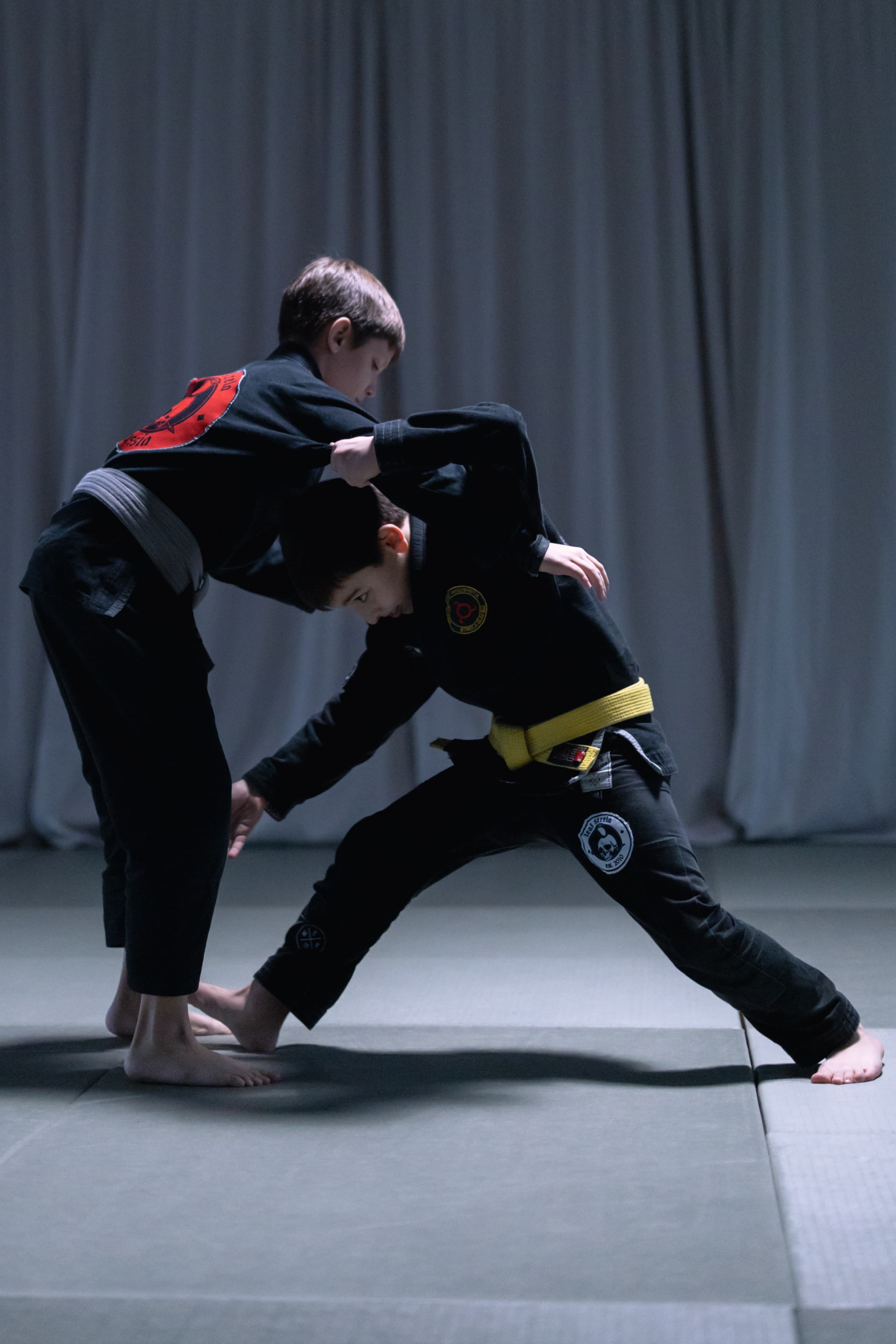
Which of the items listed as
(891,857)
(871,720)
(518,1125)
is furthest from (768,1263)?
(871,720)

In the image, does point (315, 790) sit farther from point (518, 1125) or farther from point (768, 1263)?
point (768, 1263)

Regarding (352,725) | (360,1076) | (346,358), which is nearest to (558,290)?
(346,358)

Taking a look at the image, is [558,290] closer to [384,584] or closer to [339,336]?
[339,336]

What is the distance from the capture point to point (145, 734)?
1.68 m

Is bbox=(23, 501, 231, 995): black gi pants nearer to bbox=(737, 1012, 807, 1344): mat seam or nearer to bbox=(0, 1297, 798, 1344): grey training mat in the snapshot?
bbox=(0, 1297, 798, 1344): grey training mat

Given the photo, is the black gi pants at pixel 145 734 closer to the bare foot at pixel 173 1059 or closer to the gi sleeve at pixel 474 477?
the bare foot at pixel 173 1059

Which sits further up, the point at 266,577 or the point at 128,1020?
the point at 266,577

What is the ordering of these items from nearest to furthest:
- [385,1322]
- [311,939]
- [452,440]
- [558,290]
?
[385,1322], [452,440], [311,939], [558,290]

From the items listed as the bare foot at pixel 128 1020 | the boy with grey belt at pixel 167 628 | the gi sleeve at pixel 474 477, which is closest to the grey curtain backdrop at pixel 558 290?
the bare foot at pixel 128 1020

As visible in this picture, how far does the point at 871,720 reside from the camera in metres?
3.83

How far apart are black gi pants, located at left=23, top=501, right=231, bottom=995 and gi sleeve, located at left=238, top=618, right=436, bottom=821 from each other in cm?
19

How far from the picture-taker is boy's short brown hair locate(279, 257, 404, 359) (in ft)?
6.02

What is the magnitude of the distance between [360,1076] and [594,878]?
40 centimetres

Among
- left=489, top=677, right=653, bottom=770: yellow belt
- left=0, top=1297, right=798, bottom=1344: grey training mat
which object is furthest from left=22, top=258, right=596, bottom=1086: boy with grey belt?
left=0, top=1297, right=798, bottom=1344: grey training mat
